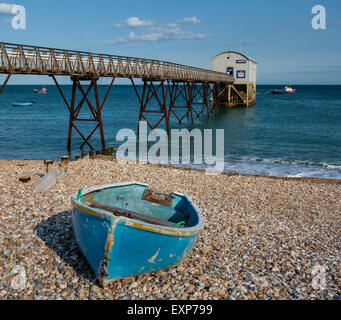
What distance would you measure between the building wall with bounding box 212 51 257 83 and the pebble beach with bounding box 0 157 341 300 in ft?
137

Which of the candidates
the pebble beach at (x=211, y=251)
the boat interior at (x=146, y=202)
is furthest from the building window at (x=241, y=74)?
the boat interior at (x=146, y=202)

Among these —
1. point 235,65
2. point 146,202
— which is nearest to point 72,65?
point 146,202

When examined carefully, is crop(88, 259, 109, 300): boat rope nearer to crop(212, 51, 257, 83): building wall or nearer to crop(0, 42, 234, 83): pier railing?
crop(0, 42, 234, 83): pier railing

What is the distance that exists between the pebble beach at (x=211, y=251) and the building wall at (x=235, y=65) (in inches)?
1648

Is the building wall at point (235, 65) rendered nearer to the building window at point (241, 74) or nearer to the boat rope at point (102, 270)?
the building window at point (241, 74)

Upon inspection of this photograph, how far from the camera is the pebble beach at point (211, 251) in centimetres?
618

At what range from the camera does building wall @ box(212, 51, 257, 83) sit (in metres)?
51.9

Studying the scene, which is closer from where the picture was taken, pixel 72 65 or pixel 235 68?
pixel 72 65

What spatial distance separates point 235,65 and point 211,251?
48434mm

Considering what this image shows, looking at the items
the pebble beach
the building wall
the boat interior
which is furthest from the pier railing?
the building wall

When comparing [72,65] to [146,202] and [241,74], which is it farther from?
[241,74]

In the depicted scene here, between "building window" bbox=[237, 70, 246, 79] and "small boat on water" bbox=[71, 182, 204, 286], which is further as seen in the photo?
"building window" bbox=[237, 70, 246, 79]

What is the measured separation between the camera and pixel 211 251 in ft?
25.8
